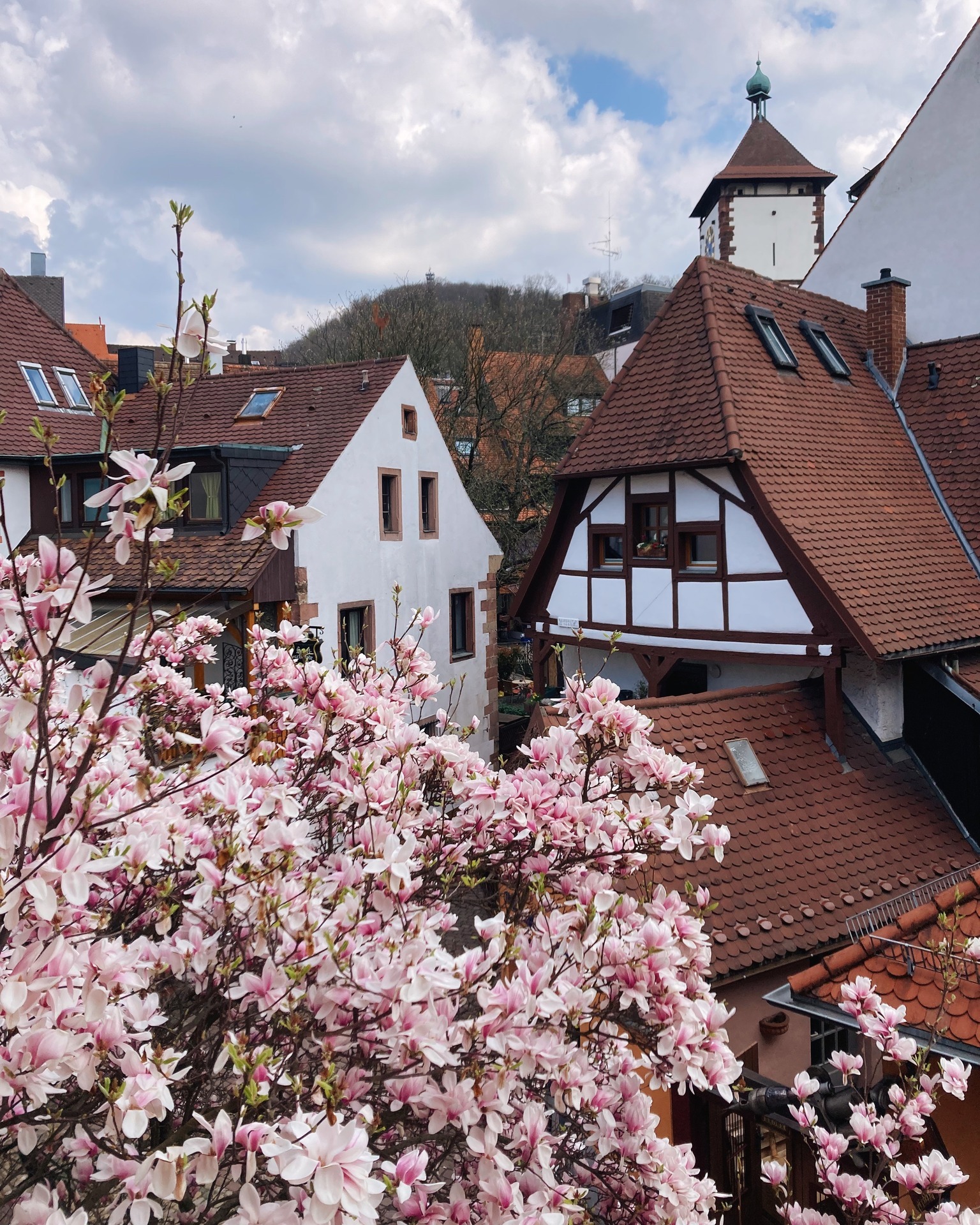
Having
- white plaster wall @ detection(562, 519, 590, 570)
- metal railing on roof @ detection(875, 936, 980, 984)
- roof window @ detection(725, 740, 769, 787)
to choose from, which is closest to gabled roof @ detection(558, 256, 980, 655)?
white plaster wall @ detection(562, 519, 590, 570)

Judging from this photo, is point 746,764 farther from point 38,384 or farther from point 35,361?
point 35,361

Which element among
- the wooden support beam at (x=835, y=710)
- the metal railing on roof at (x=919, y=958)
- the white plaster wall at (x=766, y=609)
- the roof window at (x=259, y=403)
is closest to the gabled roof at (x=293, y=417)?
the roof window at (x=259, y=403)

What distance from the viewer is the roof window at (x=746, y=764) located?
932cm

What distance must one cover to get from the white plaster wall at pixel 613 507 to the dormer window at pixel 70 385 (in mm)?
12255

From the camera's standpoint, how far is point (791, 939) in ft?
26.7

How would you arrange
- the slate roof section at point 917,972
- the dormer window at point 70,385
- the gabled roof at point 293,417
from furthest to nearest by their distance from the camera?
the dormer window at point 70,385 < the gabled roof at point 293,417 < the slate roof section at point 917,972

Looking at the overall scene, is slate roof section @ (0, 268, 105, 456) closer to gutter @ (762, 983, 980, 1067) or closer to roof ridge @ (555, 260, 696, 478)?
roof ridge @ (555, 260, 696, 478)

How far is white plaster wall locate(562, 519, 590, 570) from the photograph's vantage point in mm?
13445

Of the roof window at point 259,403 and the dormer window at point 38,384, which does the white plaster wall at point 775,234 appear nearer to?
the roof window at point 259,403

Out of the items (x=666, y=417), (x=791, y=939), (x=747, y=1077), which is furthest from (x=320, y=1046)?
(x=666, y=417)

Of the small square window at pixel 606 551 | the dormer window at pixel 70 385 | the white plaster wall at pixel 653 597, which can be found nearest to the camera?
the white plaster wall at pixel 653 597

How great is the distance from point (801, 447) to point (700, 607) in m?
2.31

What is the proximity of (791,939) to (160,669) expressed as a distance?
6107mm

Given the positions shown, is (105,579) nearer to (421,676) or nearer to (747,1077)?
(421,676)
